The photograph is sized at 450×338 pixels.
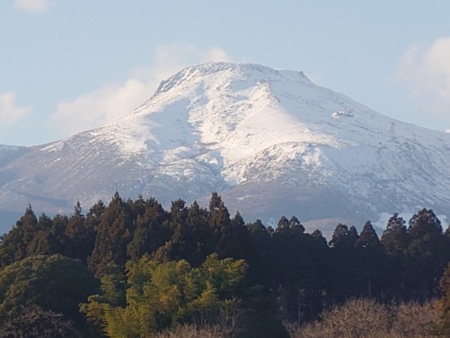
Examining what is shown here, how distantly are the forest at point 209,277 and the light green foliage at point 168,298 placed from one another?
4 cm

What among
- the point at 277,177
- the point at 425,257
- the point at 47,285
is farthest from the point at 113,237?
the point at 277,177

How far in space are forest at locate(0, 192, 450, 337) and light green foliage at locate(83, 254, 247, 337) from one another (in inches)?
1.6

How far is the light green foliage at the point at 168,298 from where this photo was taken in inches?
1469

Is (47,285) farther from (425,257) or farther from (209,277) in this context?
(425,257)

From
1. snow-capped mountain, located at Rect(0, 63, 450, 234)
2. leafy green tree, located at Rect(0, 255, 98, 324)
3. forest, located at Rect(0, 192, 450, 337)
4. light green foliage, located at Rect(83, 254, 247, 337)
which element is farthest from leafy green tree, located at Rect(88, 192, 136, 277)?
snow-capped mountain, located at Rect(0, 63, 450, 234)

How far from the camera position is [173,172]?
18600 cm

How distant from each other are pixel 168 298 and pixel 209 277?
216 centimetres

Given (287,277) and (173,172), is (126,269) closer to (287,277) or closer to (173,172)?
(287,277)

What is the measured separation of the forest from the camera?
124 feet

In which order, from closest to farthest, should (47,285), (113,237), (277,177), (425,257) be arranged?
(47,285) < (113,237) < (425,257) < (277,177)

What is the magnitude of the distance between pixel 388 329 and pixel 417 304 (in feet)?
18.4

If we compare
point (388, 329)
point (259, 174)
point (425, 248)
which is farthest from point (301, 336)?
point (259, 174)

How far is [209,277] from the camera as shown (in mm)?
39344

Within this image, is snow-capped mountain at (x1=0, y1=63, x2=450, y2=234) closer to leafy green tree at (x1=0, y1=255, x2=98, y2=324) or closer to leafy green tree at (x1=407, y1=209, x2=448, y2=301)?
leafy green tree at (x1=407, y1=209, x2=448, y2=301)
